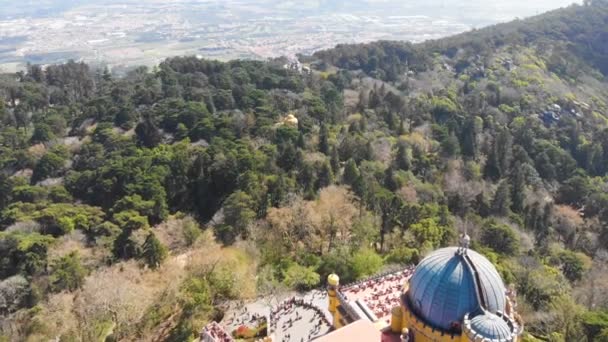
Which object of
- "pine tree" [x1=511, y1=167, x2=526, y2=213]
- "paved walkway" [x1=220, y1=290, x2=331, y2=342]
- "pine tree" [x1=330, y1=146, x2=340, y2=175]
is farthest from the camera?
"pine tree" [x1=511, y1=167, x2=526, y2=213]

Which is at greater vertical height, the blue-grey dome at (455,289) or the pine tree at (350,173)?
the blue-grey dome at (455,289)

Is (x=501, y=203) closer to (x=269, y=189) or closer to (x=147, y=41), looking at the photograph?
(x=269, y=189)

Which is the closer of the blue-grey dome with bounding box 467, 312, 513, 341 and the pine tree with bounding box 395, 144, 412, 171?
the blue-grey dome with bounding box 467, 312, 513, 341

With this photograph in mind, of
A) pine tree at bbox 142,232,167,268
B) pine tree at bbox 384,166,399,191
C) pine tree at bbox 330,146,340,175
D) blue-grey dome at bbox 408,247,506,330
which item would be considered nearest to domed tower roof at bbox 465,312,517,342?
blue-grey dome at bbox 408,247,506,330

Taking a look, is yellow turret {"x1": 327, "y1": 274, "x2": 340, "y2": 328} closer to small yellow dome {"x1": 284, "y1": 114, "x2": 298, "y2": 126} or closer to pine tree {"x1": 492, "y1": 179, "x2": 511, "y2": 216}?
pine tree {"x1": 492, "y1": 179, "x2": 511, "y2": 216}

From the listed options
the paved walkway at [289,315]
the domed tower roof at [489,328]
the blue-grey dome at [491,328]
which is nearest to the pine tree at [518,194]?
the paved walkway at [289,315]

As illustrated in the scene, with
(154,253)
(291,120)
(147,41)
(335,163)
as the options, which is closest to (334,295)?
(154,253)

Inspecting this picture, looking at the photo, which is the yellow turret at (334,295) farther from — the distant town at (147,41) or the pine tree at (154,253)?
the distant town at (147,41)
